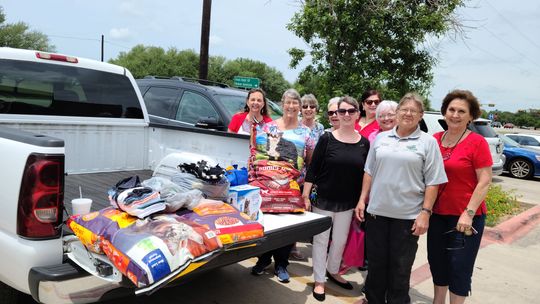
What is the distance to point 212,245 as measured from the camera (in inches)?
86.4

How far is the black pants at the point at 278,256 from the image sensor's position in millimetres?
4094

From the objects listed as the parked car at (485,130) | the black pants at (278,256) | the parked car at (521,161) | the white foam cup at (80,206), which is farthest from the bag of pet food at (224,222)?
the parked car at (521,161)

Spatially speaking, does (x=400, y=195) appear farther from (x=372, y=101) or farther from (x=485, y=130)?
(x=485, y=130)

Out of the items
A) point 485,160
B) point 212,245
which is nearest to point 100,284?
point 212,245

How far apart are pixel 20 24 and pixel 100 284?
5341 cm

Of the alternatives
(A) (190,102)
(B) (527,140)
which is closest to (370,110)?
(A) (190,102)

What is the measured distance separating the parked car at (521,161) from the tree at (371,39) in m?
7.67

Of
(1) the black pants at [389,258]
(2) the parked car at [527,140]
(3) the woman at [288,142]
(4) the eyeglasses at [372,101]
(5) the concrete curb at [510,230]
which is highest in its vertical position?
(4) the eyeglasses at [372,101]

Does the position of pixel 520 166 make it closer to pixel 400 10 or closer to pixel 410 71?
pixel 410 71

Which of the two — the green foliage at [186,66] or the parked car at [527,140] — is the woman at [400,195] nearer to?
the parked car at [527,140]

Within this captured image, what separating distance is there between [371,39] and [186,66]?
1767 inches

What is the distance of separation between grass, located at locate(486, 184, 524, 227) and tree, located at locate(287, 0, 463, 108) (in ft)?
8.45

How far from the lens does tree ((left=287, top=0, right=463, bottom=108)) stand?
7.85 metres

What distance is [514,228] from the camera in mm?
6789
